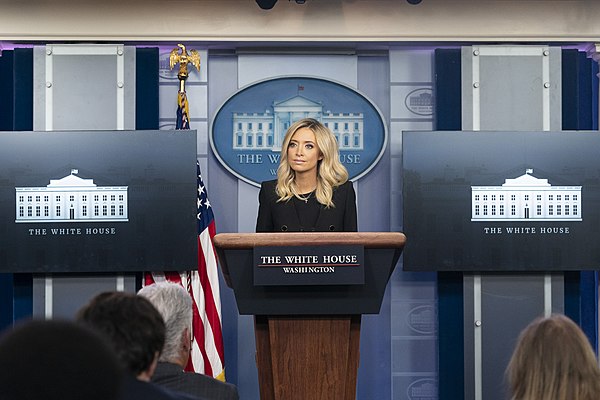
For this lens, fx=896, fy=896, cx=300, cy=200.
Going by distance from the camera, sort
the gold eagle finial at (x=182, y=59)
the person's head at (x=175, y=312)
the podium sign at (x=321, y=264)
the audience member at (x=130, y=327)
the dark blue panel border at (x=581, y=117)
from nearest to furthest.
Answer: the audience member at (x=130, y=327) → the person's head at (x=175, y=312) → the podium sign at (x=321, y=264) → the gold eagle finial at (x=182, y=59) → the dark blue panel border at (x=581, y=117)

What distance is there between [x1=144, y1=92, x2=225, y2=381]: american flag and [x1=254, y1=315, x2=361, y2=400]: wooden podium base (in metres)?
1.99

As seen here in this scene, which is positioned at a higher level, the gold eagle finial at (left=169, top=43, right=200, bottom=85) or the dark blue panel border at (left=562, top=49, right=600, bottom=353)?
the gold eagle finial at (left=169, top=43, right=200, bottom=85)

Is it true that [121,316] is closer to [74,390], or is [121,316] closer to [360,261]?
[74,390]

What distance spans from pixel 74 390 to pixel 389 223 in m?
4.30

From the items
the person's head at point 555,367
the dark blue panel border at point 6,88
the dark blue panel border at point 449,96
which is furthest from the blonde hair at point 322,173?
the dark blue panel border at point 6,88

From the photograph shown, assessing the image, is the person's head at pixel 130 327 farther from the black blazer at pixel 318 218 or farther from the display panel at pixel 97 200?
the display panel at pixel 97 200

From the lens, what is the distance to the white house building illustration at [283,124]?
204 inches

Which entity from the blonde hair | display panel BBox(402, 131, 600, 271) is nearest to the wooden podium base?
the blonde hair

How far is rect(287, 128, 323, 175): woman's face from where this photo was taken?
147 inches

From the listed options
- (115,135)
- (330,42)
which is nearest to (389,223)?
(330,42)

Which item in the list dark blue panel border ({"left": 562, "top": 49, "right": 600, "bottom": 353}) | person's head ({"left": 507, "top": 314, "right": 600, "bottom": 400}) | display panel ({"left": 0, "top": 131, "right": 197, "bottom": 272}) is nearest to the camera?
person's head ({"left": 507, "top": 314, "right": 600, "bottom": 400})

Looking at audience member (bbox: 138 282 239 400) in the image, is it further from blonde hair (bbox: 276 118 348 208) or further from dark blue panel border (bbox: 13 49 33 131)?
dark blue panel border (bbox: 13 49 33 131)

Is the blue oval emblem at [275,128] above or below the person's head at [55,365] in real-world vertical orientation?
above

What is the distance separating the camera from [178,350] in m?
2.41
